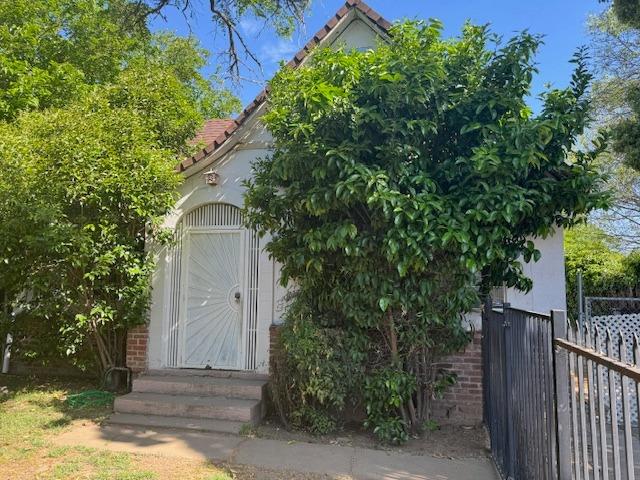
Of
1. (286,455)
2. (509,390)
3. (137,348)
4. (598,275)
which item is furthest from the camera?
(598,275)

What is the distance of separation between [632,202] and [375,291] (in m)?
15.2

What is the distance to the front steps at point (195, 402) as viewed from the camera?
223 inches

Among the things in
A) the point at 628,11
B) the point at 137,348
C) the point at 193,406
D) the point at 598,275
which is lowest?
the point at 193,406

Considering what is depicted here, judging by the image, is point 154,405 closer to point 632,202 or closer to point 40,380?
point 40,380

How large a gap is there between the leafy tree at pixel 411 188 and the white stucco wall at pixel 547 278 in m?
1.64

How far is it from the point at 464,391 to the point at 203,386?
11.4 ft

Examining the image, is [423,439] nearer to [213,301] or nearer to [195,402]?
[195,402]

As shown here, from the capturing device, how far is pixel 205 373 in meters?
6.78

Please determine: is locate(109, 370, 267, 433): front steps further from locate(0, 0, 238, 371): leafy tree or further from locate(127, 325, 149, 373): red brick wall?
locate(0, 0, 238, 371): leafy tree

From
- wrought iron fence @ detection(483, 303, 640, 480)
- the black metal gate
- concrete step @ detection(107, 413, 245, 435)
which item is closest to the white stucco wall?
the black metal gate

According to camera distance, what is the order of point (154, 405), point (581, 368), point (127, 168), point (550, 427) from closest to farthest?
point (581, 368)
point (550, 427)
point (154, 405)
point (127, 168)

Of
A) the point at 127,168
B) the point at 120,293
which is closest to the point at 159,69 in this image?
the point at 127,168

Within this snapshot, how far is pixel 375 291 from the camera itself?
498 centimetres

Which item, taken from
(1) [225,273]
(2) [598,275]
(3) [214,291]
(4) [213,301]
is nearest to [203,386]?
(4) [213,301]
